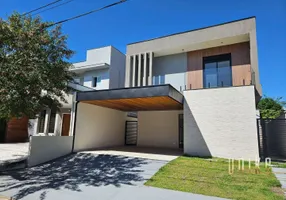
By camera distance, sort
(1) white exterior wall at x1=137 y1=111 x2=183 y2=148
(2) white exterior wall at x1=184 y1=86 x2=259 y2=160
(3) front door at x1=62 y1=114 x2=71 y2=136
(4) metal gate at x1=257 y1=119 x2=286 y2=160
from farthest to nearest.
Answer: (1) white exterior wall at x1=137 y1=111 x2=183 y2=148, (3) front door at x1=62 y1=114 x2=71 y2=136, (4) metal gate at x1=257 y1=119 x2=286 y2=160, (2) white exterior wall at x1=184 y1=86 x2=259 y2=160

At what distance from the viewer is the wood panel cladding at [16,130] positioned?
46.2ft

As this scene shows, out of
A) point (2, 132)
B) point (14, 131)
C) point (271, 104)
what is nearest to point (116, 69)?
point (14, 131)

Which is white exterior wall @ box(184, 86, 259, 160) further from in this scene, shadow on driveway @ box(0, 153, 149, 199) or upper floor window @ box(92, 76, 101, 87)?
upper floor window @ box(92, 76, 101, 87)

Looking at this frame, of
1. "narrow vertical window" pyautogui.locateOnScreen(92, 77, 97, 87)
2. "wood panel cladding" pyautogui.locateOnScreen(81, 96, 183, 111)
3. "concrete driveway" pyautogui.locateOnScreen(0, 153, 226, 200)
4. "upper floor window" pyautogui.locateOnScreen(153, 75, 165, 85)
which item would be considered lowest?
"concrete driveway" pyautogui.locateOnScreen(0, 153, 226, 200)

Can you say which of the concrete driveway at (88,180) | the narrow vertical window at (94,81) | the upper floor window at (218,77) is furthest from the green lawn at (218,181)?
the narrow vertical window at (94,81)

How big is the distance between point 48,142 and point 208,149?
7.47 m

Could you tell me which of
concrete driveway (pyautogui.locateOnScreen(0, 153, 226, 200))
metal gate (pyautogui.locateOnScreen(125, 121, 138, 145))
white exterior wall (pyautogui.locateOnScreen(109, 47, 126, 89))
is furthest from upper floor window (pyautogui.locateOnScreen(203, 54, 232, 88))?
white exterior wall (pyautogui.locateOnScreen(109, 47, 126, 89))

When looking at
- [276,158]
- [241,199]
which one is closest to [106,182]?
[241,199]

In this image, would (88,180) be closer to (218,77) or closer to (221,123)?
(221,123)

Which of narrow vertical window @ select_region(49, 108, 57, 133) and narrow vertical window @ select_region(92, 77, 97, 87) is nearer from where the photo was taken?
narrow vertical window @ select_region(49, 108, 57, 133)

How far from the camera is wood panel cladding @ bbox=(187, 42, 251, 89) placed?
37.5ft

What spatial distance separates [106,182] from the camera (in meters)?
5.84

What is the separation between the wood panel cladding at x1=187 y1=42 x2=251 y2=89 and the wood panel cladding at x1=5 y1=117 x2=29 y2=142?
12174 millimetres

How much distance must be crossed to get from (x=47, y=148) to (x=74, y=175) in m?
2.59
